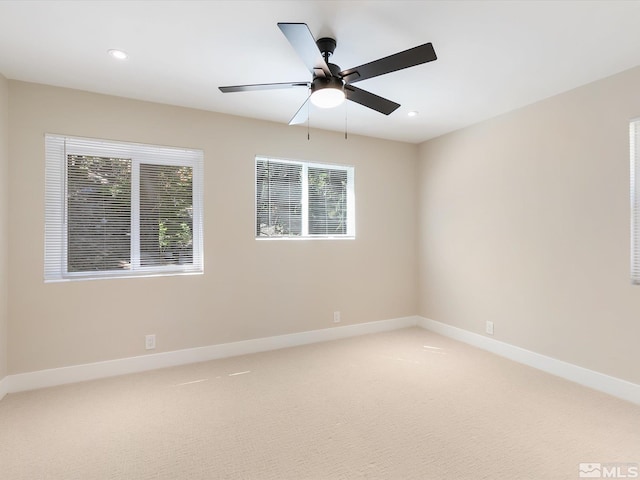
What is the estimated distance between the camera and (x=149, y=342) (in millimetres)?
3102

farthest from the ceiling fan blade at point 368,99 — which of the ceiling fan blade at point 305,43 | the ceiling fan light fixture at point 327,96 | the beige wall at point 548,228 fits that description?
the beige wall at point 548,228

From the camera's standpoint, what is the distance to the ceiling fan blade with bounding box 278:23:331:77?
5.07 ft

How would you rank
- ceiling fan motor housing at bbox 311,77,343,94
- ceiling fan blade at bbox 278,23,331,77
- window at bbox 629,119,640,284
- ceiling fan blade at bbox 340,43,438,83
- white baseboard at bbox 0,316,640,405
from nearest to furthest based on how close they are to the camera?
ceiling fan blade at bbox 278,23,331,77 → ceiling fan blade at bbox 340,43,438,83 → ceiling fan motor housing at bbox 311,77,343,94 → window at bbox 629,119,640,284 → white baseboard at bbox 0,316,640,405

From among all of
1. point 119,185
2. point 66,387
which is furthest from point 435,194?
point 66,387

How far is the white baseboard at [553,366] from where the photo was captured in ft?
8.26

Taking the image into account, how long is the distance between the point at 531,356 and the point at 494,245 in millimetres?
1188

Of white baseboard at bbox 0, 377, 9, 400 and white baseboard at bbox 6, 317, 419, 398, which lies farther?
white baseboard at bbox 6, 317, 419, 398

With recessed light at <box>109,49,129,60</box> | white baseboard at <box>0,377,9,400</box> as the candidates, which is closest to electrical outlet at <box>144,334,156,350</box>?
white baseboard at <box>0,377,9,400</box>

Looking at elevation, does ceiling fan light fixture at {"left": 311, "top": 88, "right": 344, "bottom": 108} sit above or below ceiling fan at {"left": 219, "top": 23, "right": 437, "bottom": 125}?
below

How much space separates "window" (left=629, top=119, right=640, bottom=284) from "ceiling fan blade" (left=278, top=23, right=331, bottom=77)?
2.52 meters

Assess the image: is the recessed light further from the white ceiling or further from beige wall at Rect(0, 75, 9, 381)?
beige wall at Rect(0, 75, 9, 381)

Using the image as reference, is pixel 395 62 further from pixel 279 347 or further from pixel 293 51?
pixel 279 347

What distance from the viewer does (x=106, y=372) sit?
9.62 feet

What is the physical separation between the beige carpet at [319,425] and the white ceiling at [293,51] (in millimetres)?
2619
